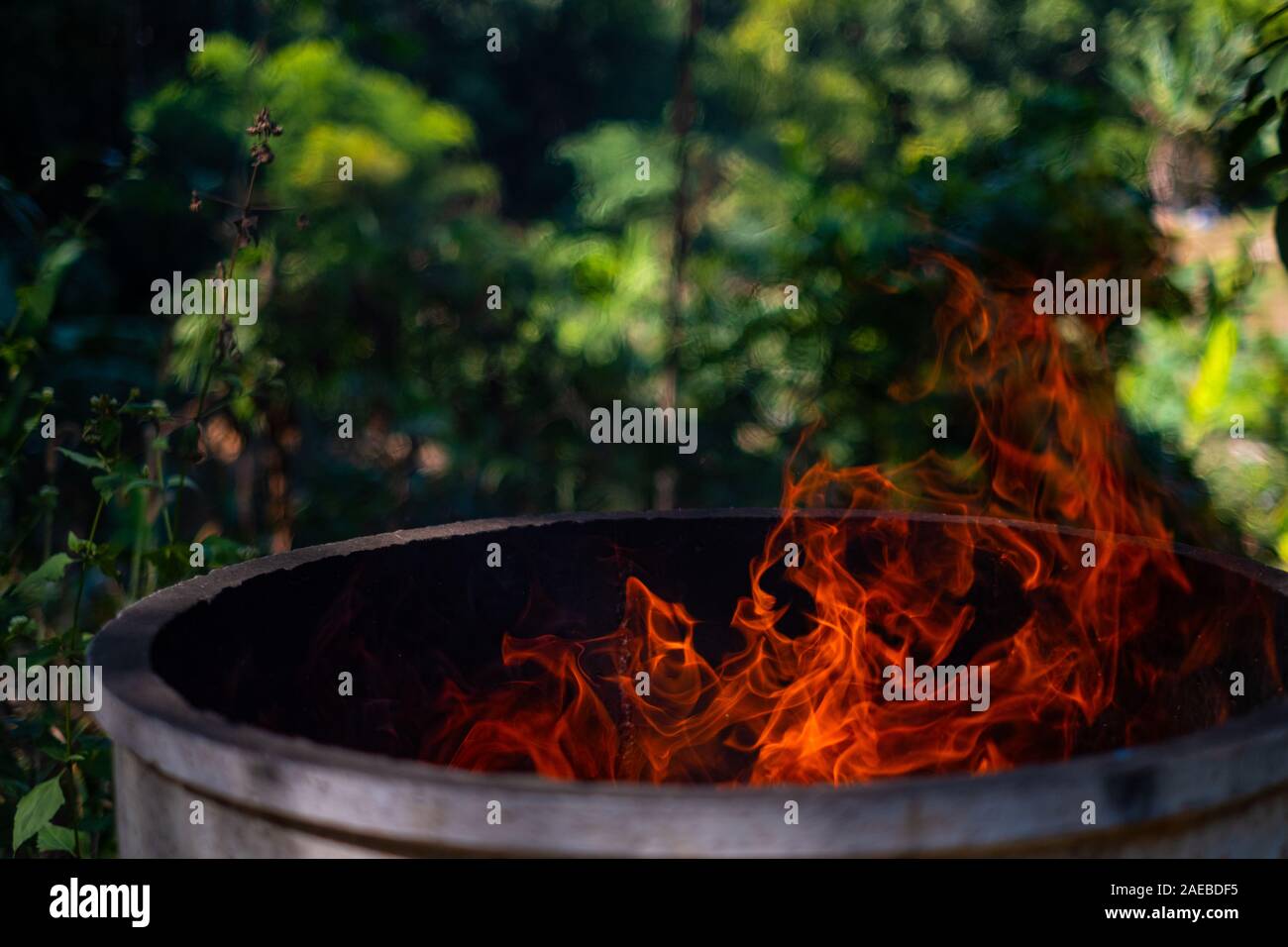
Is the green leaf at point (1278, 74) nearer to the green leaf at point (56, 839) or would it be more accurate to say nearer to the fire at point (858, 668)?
the fire at point (858, 668)

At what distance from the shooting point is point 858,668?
7.23 feet

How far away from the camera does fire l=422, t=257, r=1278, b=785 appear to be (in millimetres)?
2031

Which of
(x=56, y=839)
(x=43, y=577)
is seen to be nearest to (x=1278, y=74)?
(x=43, y=577)

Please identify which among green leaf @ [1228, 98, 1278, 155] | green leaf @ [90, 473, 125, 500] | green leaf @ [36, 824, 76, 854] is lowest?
green leaf @ [36, 824, 76, 854]

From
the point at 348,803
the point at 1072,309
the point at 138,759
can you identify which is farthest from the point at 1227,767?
the point at 1072,309

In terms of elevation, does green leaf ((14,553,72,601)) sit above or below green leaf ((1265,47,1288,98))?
below

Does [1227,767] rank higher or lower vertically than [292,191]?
lower

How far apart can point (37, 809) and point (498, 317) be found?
10.9 ft

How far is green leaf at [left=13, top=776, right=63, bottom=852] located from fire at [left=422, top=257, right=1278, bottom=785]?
0.58 m

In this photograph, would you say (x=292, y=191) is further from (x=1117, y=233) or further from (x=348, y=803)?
(x=348, y=803)

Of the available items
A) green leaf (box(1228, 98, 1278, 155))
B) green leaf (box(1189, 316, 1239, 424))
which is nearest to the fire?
green leaf (box(1228, 98, 1278, 155))

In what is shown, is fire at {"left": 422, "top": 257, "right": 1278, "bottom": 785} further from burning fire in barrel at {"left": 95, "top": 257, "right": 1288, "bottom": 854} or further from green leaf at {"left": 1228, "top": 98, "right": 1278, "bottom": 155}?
green leaf at {"left": 1228, "top": 98, "right": 1278, "bottom": 155}

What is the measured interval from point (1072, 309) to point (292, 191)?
12.9ft
